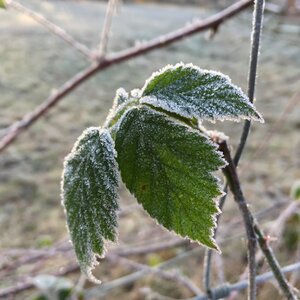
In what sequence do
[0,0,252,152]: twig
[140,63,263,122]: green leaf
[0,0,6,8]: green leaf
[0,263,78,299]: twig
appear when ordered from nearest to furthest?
1. [140,63,263,122]: green leaf
2. [0,0,6,8]: green leaf
3. [0,0,252,152]: twig
4. [0,263,78,299]: twig

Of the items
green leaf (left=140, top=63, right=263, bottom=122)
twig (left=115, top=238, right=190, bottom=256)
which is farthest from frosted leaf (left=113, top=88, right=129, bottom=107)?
twig (left=115, top=238, right=190, bottom=256)

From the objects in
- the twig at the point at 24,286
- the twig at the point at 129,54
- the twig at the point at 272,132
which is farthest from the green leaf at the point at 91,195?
the twig at the point at 272,132

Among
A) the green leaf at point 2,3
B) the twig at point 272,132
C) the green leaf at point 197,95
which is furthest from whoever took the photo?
the twig at point 272,132

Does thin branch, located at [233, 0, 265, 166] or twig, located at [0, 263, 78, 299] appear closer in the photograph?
thin branch, located at [233, 0, 265, 166]

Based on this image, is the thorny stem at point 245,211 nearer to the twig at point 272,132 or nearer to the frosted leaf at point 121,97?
the frosted leaf at point 121,97

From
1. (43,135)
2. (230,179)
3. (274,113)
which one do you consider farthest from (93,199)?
(274,113)

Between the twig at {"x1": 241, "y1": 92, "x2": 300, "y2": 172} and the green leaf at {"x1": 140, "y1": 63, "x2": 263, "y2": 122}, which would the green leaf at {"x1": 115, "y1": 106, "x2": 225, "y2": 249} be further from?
the twig at {"x1": 241, "y1": 92, "x2": 300, "y2": 172}
